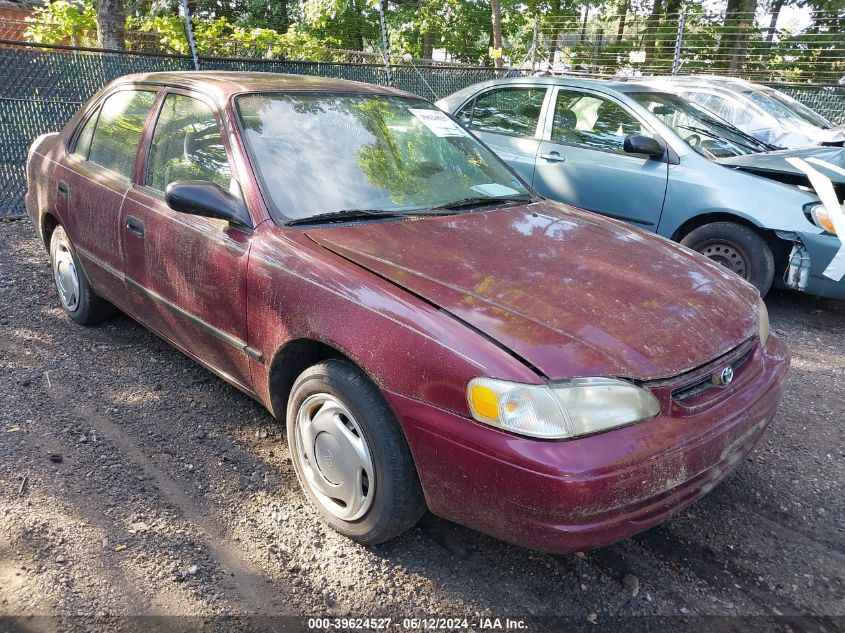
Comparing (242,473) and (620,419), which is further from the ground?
(620,419)

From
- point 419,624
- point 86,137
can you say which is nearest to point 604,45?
point 86,137

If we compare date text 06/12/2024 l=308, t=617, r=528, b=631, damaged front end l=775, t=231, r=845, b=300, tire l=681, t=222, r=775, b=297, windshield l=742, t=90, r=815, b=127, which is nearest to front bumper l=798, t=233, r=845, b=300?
damaged front end l=775, t=231, r=845, b=300

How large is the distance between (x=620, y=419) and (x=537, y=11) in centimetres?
1973

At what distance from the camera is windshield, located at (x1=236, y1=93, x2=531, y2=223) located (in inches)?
111

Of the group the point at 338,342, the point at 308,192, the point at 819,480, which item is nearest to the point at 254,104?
the point at 308,192

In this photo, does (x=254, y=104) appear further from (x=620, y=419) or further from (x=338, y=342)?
(x=620, y=419)

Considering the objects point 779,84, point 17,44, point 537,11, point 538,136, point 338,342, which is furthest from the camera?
point 537,11

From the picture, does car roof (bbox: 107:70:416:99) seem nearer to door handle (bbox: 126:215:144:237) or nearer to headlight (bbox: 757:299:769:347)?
door handle (bbox: 126:215:144:237)

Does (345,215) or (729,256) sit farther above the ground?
(345,215)

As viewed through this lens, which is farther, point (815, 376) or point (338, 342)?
point (815, 376)

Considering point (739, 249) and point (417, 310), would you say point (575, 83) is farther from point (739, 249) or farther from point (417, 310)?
point (417, 310)

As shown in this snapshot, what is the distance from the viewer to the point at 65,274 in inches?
172

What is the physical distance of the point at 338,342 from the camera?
2.30m

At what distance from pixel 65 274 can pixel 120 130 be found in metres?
Result: 1.23
